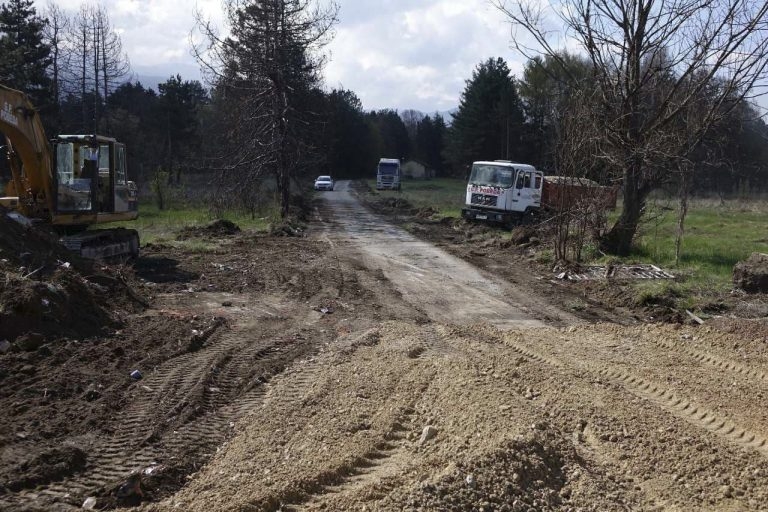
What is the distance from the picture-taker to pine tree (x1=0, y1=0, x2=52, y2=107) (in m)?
37.2

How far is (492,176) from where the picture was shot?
1030 inches

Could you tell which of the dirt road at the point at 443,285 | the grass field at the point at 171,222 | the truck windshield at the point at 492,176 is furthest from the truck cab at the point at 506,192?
the grass field at the point at 171,222

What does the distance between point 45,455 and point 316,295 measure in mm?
7494

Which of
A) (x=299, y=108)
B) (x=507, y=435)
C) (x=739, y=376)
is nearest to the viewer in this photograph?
(x=507, y=435)

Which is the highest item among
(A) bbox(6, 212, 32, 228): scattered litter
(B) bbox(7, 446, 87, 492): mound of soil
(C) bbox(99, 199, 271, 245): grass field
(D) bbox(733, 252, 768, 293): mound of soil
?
(A) bbox(6, 212, 32, 228): scattered litter

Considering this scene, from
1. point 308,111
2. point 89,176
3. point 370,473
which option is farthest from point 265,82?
point 370,473

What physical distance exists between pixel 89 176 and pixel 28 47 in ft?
95.2

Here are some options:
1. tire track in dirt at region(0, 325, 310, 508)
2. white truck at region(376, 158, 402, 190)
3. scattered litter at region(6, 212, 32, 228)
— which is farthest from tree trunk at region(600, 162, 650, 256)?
white truck at region(376, 158, 402, 190)

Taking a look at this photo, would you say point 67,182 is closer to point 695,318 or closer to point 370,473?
point 370,473

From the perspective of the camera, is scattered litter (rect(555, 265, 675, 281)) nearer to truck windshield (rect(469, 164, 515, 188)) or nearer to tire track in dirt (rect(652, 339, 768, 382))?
tire track in dirt (rect(652, 339, 768, 382))

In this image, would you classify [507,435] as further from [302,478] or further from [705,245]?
[705,245]

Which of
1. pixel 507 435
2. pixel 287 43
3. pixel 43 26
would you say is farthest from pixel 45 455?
pixel 43 26

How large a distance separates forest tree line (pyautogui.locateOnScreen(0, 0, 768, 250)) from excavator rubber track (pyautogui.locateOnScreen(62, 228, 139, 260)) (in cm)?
1006

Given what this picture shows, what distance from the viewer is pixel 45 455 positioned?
187 inches
